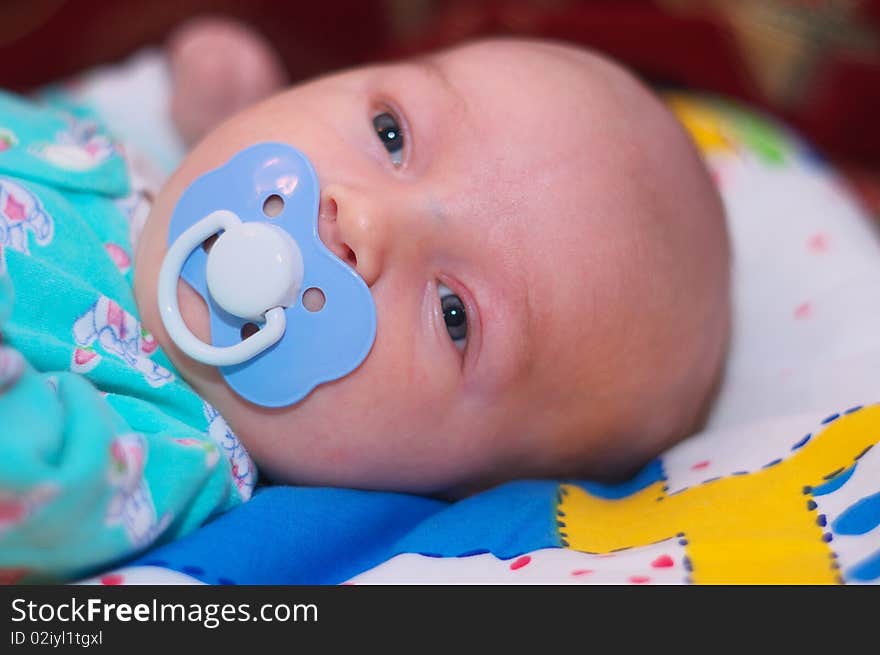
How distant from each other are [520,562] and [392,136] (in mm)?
464

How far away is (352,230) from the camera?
897 mm

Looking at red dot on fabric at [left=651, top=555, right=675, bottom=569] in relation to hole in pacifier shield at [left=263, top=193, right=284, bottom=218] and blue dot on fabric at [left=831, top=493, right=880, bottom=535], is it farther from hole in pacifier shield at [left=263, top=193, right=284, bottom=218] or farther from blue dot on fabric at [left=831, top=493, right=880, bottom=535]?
hole in pacifier shield at [left=263, top=193, right=284, bottom=218]

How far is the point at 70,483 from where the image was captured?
0.70 metres

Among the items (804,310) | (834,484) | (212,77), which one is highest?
(212,77)

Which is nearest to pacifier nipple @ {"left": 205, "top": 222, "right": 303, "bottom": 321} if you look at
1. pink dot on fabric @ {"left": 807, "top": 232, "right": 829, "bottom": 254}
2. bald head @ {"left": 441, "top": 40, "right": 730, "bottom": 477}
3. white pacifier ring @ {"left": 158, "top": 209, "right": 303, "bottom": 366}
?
white pacifier ring @ {"left": 158, "top": 209, "right": 303, "bottom": 366}

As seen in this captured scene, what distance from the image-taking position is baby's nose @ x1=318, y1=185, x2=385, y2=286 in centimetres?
90

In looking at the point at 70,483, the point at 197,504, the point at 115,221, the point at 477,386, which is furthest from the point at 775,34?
the point at 70,483

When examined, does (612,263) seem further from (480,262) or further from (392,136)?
(392,136)

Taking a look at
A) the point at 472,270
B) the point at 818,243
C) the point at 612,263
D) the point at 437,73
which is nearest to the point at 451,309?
the point at 472,270

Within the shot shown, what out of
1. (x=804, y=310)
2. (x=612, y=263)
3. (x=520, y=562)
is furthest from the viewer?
(x=804, y=310)

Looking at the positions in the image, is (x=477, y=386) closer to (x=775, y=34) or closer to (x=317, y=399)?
(x=317, y=399)

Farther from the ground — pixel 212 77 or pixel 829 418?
pixel 212 77

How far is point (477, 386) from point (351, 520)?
0.63 ft

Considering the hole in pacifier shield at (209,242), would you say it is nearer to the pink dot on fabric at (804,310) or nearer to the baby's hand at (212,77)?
the baby's hand at (212,77)
